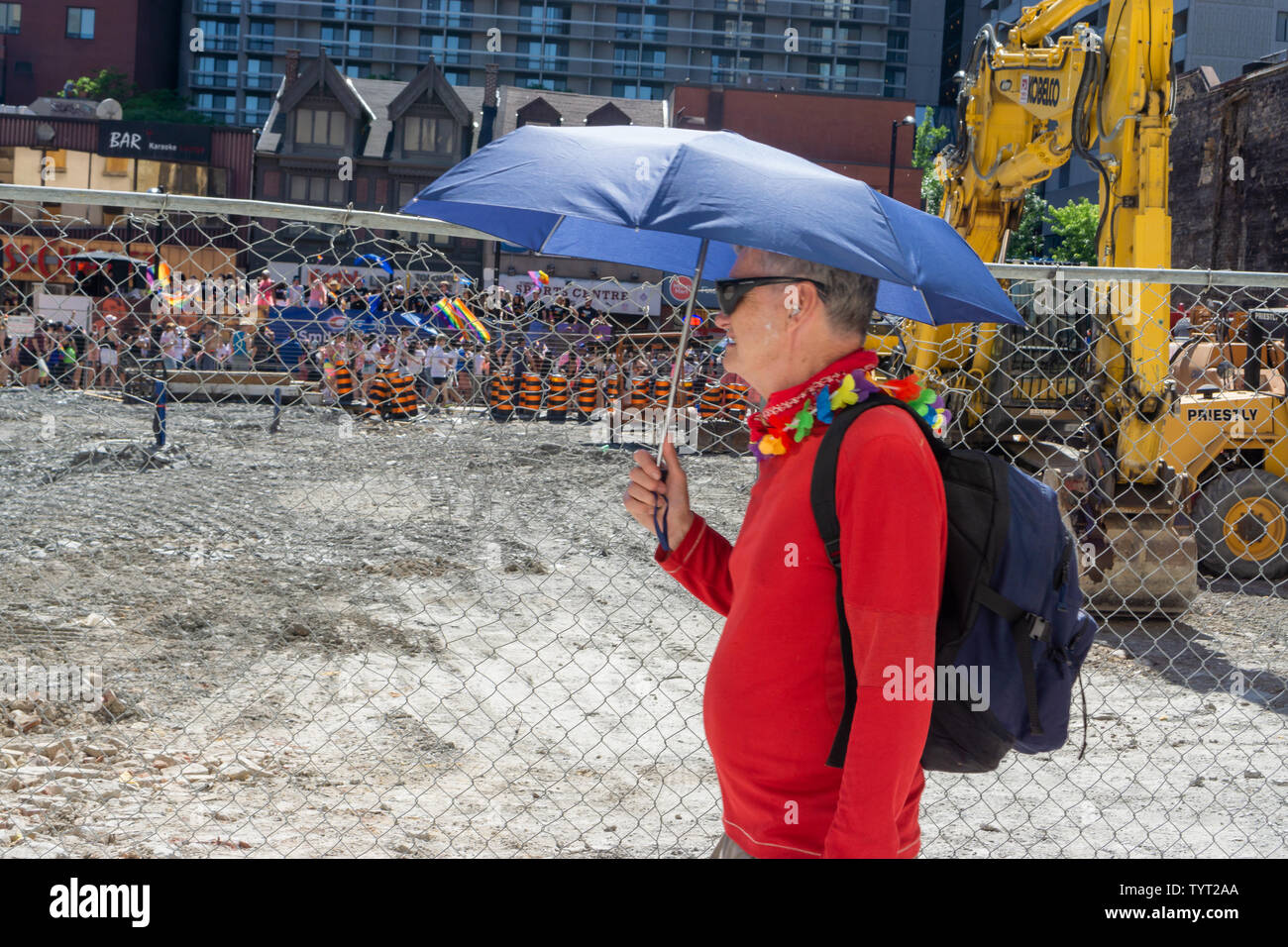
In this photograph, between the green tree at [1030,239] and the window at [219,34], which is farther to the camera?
the window at [219,34]

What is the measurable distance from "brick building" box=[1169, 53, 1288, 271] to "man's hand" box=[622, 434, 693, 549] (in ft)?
91.4

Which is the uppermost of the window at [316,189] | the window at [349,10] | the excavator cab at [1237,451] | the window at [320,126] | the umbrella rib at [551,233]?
the window at [349,10]

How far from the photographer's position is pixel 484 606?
9.03m

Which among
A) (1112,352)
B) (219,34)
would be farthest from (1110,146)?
(219,34)

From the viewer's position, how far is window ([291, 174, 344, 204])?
46.8 meters

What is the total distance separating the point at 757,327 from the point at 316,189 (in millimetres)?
47852

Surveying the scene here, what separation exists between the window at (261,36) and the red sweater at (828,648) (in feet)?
265

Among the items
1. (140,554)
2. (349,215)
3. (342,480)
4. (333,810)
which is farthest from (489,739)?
(342,480)

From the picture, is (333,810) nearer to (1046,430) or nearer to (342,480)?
(1046,430)

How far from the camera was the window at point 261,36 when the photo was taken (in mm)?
74625

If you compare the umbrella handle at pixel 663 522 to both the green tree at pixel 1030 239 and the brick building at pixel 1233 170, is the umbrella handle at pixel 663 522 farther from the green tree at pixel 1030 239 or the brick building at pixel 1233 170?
the green tree at pixel 1030 239

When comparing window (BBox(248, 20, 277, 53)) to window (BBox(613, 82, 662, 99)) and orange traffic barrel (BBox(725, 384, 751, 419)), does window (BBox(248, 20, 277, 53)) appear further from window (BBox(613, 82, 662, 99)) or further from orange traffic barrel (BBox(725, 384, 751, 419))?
orange traffic barrel (BBox(725, 384, 751, 419))

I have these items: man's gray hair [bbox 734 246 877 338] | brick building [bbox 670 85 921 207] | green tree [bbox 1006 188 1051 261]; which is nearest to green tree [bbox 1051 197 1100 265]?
green tree [bbox 1006 188 1051 261]

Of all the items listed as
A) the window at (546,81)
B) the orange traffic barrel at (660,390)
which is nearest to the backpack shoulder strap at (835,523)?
the orange traffic barrel at (660,390)
